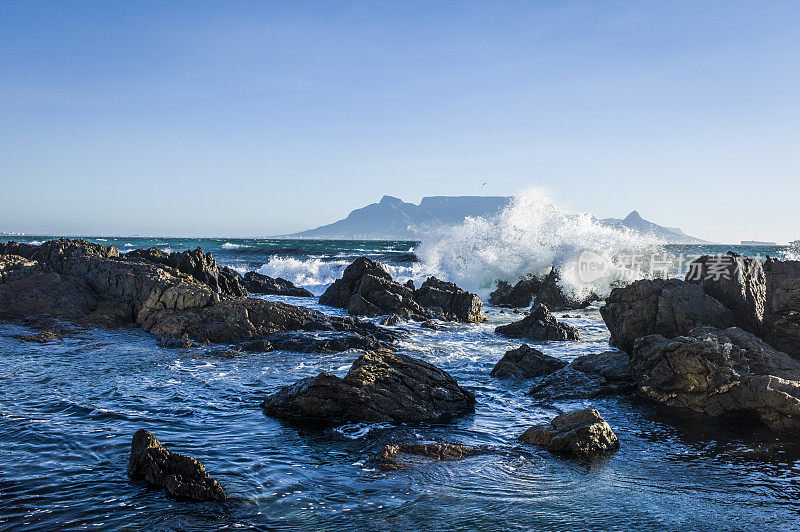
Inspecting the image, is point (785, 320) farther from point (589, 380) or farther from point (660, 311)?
point (589, 380)

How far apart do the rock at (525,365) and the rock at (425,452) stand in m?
4.43

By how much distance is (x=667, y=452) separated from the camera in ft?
23.4

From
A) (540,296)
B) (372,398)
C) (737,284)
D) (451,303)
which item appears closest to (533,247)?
(540,296)

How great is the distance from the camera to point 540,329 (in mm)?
16516

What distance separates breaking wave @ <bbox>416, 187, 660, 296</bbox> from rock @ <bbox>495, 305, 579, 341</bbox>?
33.9ft

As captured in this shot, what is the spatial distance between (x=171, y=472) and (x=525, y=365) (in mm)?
7876

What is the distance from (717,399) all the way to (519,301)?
16.7 meters

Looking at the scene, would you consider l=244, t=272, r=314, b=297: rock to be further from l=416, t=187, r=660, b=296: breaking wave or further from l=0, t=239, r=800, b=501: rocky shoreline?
l=416, t=187, r=660, b=296: breaking wave

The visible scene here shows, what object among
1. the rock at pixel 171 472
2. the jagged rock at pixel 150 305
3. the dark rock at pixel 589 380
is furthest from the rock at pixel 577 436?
the jagged rock at pixel 150 305

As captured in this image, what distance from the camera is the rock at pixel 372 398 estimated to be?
8.20 meters

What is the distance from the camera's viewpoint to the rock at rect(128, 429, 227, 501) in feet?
17.2

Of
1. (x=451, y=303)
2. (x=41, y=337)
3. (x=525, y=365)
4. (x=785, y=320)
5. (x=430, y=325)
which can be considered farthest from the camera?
(x=451, y=303)

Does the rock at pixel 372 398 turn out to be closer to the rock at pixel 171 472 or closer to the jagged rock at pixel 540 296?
the rock at pixel 171 472

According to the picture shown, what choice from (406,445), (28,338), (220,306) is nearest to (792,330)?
(406,445)
